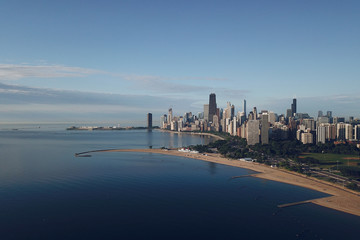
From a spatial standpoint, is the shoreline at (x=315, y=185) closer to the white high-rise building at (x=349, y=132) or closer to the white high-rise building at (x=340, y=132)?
the white high-rise building at (x=340, y=132)

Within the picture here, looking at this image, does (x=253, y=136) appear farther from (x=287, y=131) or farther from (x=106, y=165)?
(x=106, y=165)

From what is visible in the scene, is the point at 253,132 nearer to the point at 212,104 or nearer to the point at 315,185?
the point at 315,185

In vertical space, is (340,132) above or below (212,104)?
below

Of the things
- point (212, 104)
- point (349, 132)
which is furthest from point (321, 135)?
point (212, 104)

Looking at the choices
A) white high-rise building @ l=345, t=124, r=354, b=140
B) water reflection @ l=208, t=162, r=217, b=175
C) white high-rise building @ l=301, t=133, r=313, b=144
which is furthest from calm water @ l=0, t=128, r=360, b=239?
white high-rise building @ l=345, t=124, r=354, b=140

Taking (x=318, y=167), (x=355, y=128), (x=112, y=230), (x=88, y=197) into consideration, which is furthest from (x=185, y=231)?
(x=355, y=128)

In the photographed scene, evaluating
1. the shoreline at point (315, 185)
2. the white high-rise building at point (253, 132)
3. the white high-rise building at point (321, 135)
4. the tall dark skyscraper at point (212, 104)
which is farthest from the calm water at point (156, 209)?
the tall dark skyscraper at point (212, 104)

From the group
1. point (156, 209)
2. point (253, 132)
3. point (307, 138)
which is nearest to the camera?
point (156, 209)

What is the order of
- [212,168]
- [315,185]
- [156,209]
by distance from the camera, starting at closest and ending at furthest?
1. [156,209]
2. [315,185]
3. [212,168]

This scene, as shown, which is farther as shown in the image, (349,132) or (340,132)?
(340,132)

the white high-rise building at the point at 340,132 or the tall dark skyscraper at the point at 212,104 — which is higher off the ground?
the tall dark skyscraper at the point at 212,104
